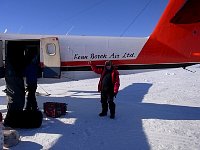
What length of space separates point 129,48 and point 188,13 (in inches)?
89.3

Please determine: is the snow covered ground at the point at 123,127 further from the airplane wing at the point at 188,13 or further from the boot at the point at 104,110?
the airplane wing at the point at 188,13

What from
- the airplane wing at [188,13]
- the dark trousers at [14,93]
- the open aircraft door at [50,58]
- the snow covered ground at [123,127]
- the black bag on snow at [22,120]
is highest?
the airplane wing at [188,13]

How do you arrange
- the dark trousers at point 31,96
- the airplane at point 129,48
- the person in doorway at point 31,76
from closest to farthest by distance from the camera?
the person in doorway at point 31,76 → the dark trousers at point 31,96 → the airplane at point 129,48

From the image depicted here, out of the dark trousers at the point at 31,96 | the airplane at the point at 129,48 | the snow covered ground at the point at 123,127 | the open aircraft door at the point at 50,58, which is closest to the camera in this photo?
the snow covered ground at the point at 123,127

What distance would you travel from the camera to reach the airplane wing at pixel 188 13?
29.5 feet

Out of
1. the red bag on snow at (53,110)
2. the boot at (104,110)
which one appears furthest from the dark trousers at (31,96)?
the boot at (104,110)

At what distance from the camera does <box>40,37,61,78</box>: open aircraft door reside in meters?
9.71

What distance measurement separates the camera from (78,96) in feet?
38.9

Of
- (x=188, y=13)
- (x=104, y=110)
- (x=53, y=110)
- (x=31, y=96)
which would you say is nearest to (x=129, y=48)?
(x=188, y=13)

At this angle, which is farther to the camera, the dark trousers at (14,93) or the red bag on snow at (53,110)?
the red bag on snow at (53,110)

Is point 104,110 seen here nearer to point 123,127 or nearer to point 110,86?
point 110,86

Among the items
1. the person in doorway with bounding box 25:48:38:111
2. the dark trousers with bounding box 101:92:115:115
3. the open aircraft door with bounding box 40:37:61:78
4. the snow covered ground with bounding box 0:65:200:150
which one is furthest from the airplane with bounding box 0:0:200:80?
the dark trousers with bounding box 101:92:115:115

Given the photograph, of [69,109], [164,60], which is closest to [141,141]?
[69,109]

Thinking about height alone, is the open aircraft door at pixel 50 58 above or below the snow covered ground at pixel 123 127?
above
